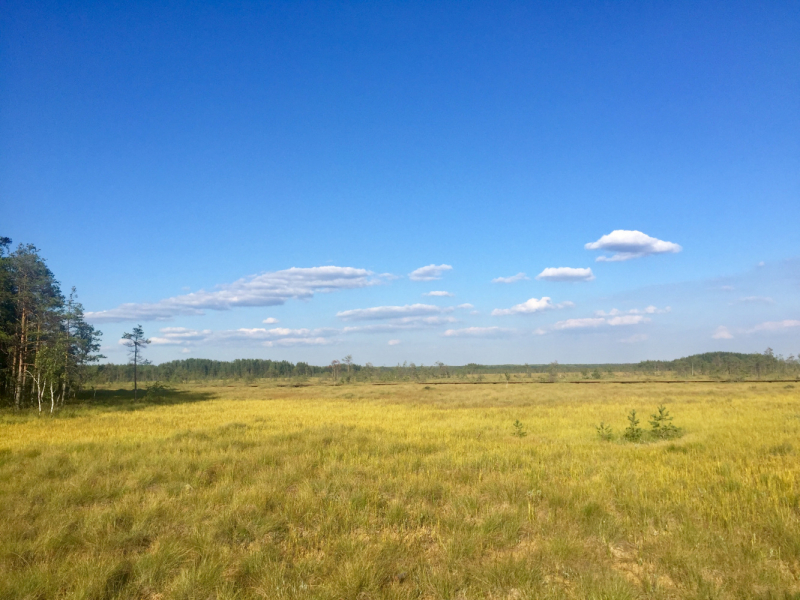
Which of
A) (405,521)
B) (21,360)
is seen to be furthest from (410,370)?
(405,521)

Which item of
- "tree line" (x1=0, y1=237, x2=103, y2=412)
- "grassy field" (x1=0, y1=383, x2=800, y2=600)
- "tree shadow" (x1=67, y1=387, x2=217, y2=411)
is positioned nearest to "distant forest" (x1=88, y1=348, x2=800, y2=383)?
"tree shadow" (x1=67, y1=387, x2=217, y2=411)

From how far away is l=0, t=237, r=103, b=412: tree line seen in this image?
3347 centimetres

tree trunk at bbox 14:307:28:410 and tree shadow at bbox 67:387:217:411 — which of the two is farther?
tree shadow at bbox 67:387:217:411

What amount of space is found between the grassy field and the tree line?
2415 cm

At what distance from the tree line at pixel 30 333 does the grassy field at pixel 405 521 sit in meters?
24.1

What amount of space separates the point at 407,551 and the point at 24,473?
11.3 metres

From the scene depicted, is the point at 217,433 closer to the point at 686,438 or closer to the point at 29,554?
the point at 29,554

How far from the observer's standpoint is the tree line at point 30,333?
110ft

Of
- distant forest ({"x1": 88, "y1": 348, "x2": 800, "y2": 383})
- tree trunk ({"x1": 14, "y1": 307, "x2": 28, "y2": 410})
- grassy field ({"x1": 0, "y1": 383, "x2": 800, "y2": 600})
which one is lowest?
distant forest ({"x1": 88, "y1": 348, "x2": 800, "y2": 383})

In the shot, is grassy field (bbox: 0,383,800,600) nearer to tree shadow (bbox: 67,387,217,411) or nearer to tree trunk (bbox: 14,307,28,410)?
tree trunk (bbox: 14,307,28,410)

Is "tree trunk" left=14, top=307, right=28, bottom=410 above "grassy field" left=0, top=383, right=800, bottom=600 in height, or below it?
above

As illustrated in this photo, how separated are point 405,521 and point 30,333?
38.1 meters

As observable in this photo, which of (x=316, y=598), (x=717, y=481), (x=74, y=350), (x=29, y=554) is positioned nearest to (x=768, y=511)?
(x=717, y=481)

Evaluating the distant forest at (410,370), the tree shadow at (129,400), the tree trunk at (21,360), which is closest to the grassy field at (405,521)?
the tree trunk at (21,360)
